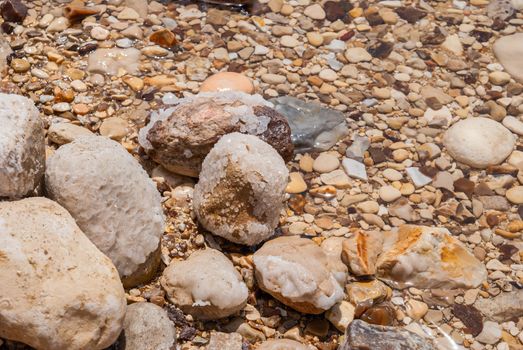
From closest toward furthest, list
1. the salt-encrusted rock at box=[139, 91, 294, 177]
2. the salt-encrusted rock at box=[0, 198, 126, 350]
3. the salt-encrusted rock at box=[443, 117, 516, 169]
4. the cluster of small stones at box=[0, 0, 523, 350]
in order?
the salt-encrusted rock at box=[0, 198, 126, 350], the cluster of small stones at box=[0, 0, 523, 350], the salt-encrusted rock at box=[139, 91, 294, 177], the salt-encrusted rock at box=[443, 117, 516, 169]

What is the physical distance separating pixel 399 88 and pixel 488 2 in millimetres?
1169

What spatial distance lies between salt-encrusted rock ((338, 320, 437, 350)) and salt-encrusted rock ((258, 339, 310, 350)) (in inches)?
6.4

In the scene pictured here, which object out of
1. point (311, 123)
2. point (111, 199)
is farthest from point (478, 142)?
point (111, 199)

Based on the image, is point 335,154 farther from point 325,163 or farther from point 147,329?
point 147,329

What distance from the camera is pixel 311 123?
3844 millimetres

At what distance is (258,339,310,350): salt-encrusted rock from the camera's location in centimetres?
282

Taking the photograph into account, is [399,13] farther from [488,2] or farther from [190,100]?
[190,100]

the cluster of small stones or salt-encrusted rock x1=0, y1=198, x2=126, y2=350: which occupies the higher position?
salt-encrusted rock x1=0, y1=198, x2=126, y2=350

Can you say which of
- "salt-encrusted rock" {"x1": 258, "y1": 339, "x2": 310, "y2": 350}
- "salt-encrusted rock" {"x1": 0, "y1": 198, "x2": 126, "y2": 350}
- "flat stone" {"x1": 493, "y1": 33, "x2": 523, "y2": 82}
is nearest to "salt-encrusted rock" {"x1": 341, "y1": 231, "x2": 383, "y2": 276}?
"salt-encrusted rock" {"x1": 258, "y1": 339, "x2": 310, "y2": 350}

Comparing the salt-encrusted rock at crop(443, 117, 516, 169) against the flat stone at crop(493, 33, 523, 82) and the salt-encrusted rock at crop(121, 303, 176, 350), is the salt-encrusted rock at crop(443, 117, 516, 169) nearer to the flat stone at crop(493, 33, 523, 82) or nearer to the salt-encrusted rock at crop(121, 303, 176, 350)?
the flat stone at crop(493, 33, 523, 82)

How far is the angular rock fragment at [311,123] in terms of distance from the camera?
3.79m

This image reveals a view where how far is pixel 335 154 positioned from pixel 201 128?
81 centimetres

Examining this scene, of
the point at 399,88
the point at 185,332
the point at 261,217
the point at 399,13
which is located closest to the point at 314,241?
the point at 261,217

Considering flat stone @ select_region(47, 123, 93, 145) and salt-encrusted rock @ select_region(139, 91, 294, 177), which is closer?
salt-encrusted rock @ select_region(139, 91, 294, 177)
